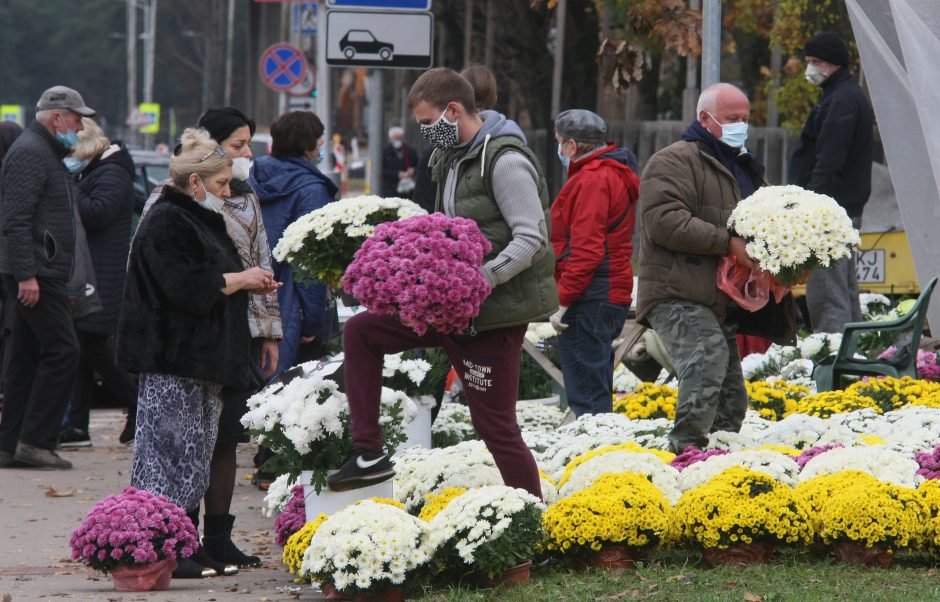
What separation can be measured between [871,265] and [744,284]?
21.5 feet

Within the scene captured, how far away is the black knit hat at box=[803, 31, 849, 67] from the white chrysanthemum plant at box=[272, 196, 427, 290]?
17.5ft

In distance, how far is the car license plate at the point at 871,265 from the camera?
44.5ft

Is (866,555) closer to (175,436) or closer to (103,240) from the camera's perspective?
(175,436)

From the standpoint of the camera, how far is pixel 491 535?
587 cm

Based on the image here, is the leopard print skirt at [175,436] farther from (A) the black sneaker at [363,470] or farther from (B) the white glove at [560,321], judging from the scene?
(B) the white glove at [560,321]

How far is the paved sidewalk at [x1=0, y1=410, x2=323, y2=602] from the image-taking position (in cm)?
633

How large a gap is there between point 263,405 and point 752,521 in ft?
6.67

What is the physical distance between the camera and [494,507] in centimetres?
600

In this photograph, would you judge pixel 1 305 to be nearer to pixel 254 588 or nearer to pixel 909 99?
pixel 254 588

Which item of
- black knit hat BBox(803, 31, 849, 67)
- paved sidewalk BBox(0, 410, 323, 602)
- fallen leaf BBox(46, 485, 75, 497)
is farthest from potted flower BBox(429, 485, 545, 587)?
black knit hat BBox(803, 31, 849, 67)

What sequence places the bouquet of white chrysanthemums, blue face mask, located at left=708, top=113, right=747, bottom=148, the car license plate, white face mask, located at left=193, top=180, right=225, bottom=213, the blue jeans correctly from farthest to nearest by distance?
1. the car license plate
2. the blue jeans
3. blue face mask, located at left=708, top=113, right=747, bottom=148
4. the bouquet of white chrysanthemums
5. white face mask, located at left=193, top=180, right=225, bottom=213

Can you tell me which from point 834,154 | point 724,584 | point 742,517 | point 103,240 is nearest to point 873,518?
point 742,517

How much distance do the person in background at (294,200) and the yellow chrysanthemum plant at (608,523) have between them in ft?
9.61

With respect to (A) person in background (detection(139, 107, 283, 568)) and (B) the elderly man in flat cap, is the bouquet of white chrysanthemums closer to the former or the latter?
(B) the elderly man in flat cap
